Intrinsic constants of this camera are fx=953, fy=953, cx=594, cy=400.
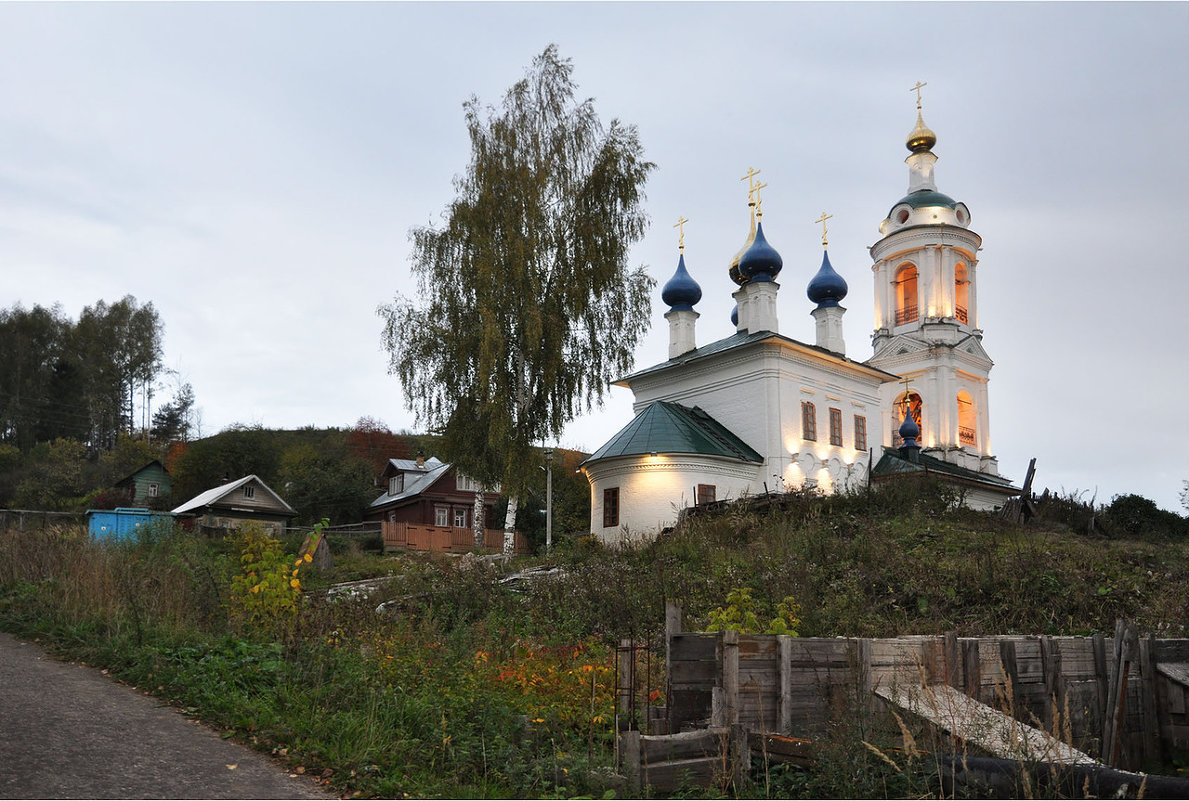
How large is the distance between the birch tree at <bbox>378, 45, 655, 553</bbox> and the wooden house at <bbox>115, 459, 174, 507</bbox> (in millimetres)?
28449

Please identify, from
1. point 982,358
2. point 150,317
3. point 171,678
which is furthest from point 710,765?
point 150,317

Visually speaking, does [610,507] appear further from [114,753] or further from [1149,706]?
[114,753]

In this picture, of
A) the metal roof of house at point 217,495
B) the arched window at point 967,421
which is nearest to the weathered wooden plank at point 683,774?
the metal roof of house at point 217,495

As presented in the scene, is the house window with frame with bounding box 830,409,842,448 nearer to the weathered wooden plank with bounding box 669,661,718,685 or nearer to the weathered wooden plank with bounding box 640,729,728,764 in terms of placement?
the weathered wooden plank with bounding box 669,661,718,685

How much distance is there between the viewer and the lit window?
26.8 m

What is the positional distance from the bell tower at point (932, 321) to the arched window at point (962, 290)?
0.05 metres

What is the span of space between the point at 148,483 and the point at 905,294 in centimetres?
3974

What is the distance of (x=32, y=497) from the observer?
4534 centimetres

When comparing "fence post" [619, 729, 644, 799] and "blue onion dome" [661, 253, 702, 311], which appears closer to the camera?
"fence post" [619, 729, 644, 799]

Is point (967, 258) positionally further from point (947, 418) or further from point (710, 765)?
point (710, 765)

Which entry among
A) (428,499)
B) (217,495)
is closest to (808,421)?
(428,499)

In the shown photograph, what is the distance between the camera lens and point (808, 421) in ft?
98.8

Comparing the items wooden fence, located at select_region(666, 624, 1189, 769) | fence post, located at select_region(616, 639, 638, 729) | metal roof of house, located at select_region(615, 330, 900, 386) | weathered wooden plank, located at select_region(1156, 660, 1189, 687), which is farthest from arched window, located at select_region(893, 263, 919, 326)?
fence post, located at select_region(616, 639, 638, 729)

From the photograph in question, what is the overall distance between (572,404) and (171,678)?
760 inches
